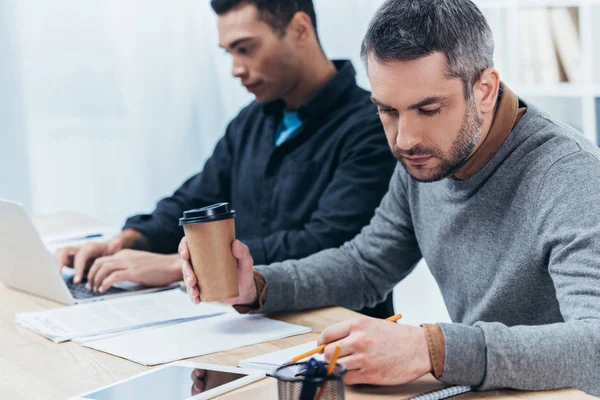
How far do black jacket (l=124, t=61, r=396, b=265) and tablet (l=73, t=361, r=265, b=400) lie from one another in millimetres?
735

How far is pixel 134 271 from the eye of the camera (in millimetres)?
1696

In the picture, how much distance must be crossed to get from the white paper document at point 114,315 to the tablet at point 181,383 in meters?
→ 0.28

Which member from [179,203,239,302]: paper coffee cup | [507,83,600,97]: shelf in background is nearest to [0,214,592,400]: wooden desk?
[179,203,239,302]: paper coffee cup

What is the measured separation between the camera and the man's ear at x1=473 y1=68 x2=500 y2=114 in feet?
4.25

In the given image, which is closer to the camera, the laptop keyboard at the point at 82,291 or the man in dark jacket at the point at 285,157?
the laptop keyboard at the point at 82,291

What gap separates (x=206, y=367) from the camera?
1160mm

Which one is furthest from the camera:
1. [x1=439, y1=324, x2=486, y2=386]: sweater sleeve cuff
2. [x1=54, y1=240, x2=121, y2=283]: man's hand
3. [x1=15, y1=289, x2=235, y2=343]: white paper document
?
[x1=54, y1=240, x2=121, y2=283]: man's hand

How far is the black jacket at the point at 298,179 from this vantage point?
6.21ft

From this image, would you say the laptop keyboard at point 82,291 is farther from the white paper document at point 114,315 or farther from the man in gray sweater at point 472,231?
the man in gray sweater at point 472,231

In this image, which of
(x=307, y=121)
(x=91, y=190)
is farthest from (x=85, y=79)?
(x=307, y=121)

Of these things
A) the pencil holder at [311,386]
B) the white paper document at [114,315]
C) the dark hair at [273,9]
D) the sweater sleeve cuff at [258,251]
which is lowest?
the sweater sleeve cuff at [258,251]

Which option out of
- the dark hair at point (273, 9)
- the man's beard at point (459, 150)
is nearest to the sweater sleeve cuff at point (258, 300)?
the man's beard at point (459, 150)

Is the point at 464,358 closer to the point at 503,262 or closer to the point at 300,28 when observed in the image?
the point at 503,262

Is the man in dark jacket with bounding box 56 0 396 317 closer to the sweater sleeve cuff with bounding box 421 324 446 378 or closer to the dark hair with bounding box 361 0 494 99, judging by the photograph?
the dark hair with bounding box 361 0 494 99
